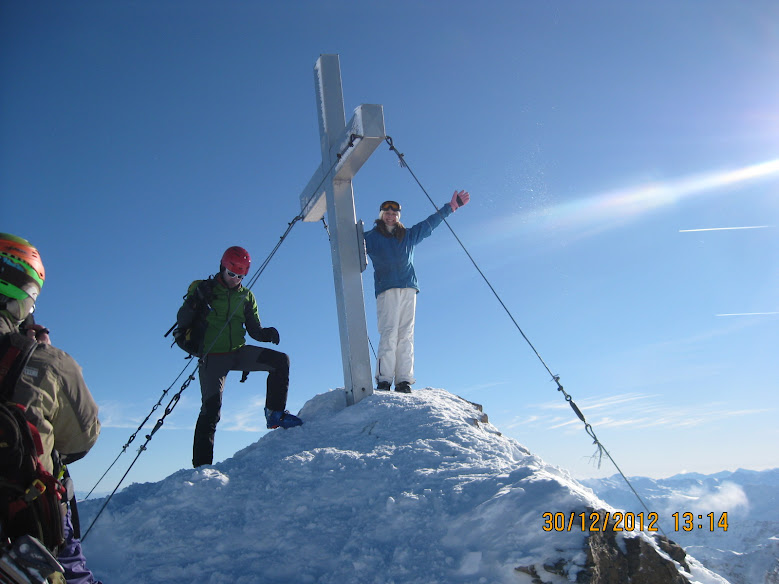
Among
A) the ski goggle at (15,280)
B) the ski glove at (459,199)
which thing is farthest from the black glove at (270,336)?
the ski goggle at (15,280)

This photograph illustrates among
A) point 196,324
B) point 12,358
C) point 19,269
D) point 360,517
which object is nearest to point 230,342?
point 196,324

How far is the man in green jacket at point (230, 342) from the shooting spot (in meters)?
5.02

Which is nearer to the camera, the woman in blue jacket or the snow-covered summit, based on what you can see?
the snow-covered summit

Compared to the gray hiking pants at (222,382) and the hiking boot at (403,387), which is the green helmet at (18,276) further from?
the hiking boot at (403,387)

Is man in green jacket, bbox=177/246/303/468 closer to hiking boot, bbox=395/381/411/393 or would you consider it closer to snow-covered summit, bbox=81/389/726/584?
snow-covered summit, bbox=81/389/726/584

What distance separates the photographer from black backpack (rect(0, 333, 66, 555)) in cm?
185

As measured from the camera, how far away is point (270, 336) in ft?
18.0

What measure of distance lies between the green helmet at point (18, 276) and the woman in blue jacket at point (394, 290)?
13.2ft

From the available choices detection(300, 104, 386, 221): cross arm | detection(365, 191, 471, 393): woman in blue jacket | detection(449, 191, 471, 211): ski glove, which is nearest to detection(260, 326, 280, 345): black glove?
detection(365, 191, 471, 393): woman in blue jacket

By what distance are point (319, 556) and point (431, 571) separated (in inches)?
28.9

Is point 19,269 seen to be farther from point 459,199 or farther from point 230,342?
point 459,199

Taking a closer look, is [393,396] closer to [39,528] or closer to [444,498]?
[444,498]

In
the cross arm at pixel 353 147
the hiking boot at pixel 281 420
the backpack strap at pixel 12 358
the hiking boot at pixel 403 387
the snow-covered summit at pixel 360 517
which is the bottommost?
the snow-covered summit at pixel 360 517

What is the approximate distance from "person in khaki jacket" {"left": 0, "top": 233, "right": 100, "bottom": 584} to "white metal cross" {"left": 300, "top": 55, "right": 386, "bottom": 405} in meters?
3.43
